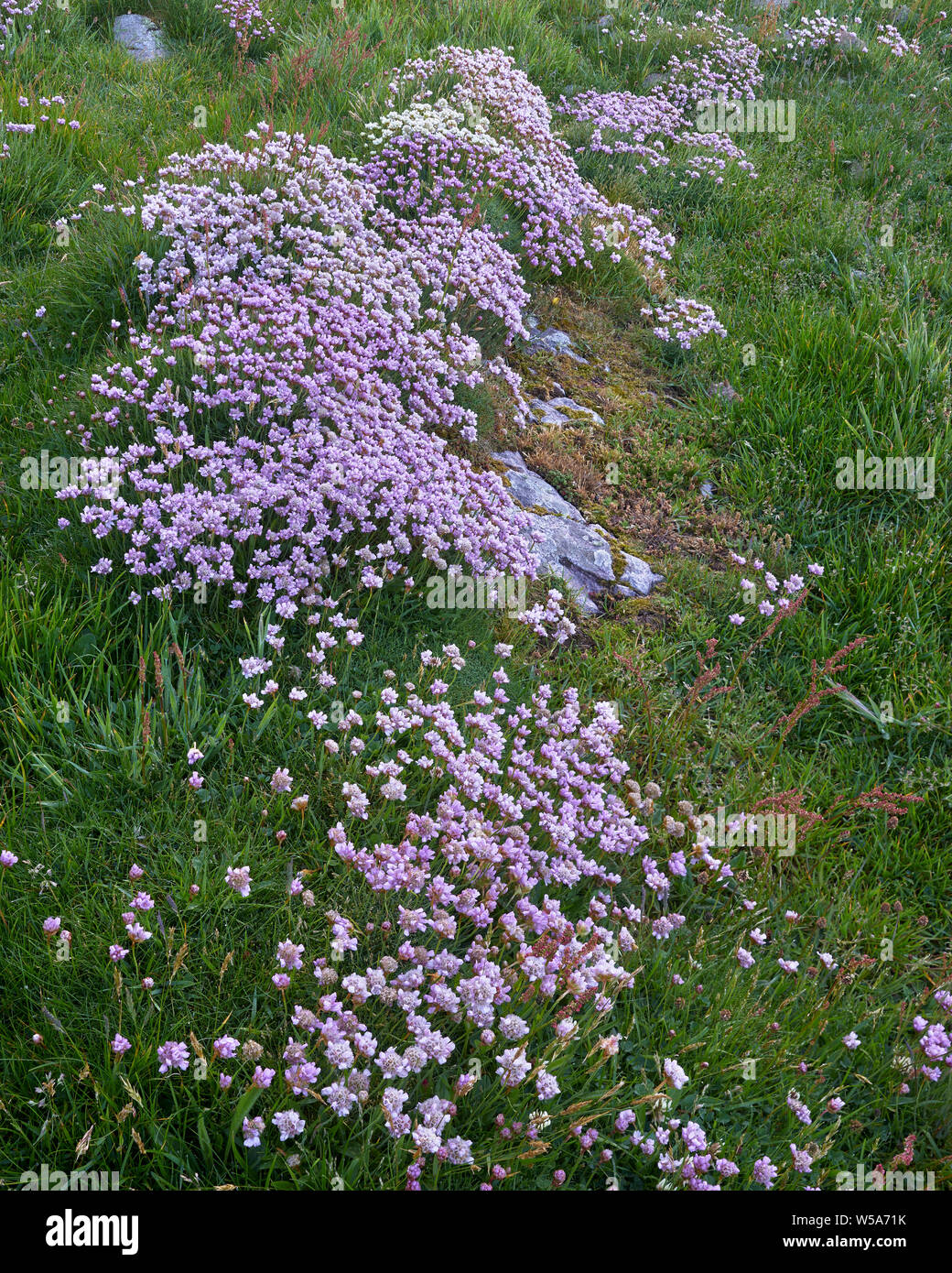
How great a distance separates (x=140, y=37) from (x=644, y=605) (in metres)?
8.24

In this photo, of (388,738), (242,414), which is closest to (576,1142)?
(388,738)

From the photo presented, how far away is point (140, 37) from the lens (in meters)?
9.28

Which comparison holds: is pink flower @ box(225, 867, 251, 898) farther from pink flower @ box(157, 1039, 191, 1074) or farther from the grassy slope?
pink flower @ box(157, 1039, 191, 1074)

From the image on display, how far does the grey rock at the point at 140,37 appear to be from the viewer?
907cm

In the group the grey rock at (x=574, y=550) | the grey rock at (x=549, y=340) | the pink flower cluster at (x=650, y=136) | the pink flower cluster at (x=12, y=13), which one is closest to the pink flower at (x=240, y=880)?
the grey rock at (x=574, y=550)

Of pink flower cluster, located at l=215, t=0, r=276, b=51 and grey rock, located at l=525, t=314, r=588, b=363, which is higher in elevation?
pink flower cluster, located at l=215, t=0, r=276, b=51

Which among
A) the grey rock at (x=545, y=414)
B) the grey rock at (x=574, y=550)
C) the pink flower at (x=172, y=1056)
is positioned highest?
the grey rock at (x=545, y=414)

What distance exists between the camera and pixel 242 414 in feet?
15.5

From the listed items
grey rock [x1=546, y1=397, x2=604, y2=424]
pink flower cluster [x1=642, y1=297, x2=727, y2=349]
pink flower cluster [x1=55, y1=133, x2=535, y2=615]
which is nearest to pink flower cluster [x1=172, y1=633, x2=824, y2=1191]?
pink flower cluster [x1=55, y1=133, x2=535, y2=615]

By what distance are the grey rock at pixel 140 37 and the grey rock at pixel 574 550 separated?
6.39 meters

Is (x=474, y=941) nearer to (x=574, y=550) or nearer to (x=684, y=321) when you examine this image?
(x=574, y=550)

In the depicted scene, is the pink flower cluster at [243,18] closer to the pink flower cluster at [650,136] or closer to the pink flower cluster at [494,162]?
the pink flower cluster at [494,162]

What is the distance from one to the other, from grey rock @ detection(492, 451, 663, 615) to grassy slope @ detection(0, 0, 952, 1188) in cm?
23

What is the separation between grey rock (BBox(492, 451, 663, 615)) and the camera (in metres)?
5.70
